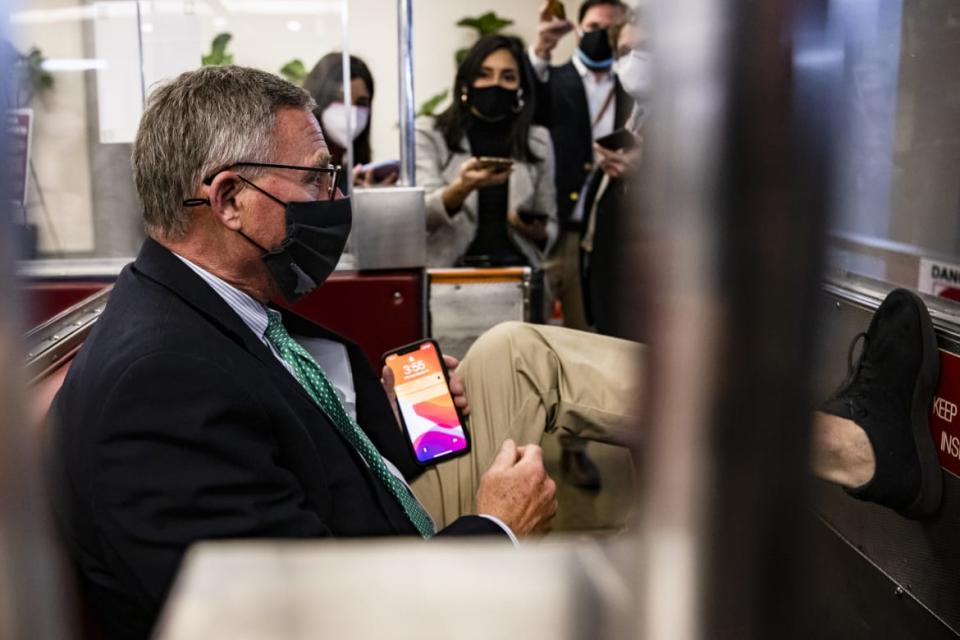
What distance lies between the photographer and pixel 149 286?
125cm

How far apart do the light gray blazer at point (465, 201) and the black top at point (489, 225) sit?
0.08 feet

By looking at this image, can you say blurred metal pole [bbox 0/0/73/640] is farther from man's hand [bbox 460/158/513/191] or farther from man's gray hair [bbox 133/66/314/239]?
man's hand [bbox 460/158/513/191]

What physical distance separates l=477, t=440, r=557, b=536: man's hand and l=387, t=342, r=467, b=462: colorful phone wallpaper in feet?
0.93

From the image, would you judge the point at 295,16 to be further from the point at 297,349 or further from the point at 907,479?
the point at 907,479

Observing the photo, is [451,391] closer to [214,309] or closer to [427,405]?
[427,405]

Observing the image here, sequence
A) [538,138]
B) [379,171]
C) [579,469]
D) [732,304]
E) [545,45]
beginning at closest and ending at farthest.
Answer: [732,304] → [579,469] → [379,171] → [538,138] → [545,45]

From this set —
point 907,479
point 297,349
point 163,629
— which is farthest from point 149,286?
point 907,479

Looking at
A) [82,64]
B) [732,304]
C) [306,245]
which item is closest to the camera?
[732,304]

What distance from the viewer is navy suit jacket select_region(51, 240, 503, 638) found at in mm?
1021

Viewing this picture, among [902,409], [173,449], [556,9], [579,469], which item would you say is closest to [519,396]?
[579,469]

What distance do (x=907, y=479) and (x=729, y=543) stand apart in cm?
174

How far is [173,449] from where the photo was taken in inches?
40.9

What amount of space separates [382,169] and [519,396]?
110 cm

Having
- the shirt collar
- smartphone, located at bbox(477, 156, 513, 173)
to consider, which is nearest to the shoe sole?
the shirt collar
